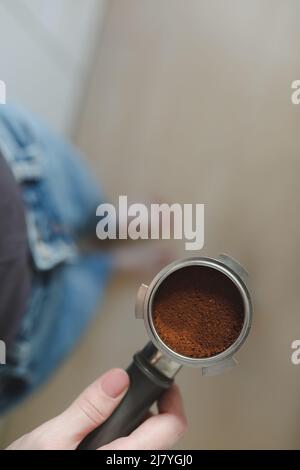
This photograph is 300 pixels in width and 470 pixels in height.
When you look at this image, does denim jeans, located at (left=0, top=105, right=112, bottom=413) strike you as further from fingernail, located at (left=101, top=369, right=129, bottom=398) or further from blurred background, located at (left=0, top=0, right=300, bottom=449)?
fingernail, located at (left=101, top=369, right=129, bottom=398)

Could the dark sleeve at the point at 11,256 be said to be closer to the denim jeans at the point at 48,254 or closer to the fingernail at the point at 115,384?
the denim jeans at the point at 48,254

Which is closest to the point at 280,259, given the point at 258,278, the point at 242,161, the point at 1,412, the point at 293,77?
the point at 258,278

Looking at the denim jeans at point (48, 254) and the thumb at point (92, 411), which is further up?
the denim jeans at point (48, 254)

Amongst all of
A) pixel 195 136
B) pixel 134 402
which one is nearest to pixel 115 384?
pixel 134 402

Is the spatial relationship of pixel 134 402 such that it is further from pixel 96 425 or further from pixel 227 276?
pixel 227 276

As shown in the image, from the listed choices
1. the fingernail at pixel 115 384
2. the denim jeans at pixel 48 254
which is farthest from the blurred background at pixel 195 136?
the fingernail at pixel 115 384

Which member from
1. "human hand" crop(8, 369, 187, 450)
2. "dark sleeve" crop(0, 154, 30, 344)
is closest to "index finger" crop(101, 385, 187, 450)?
"human hand" crop(8, 369, 187, 450)
